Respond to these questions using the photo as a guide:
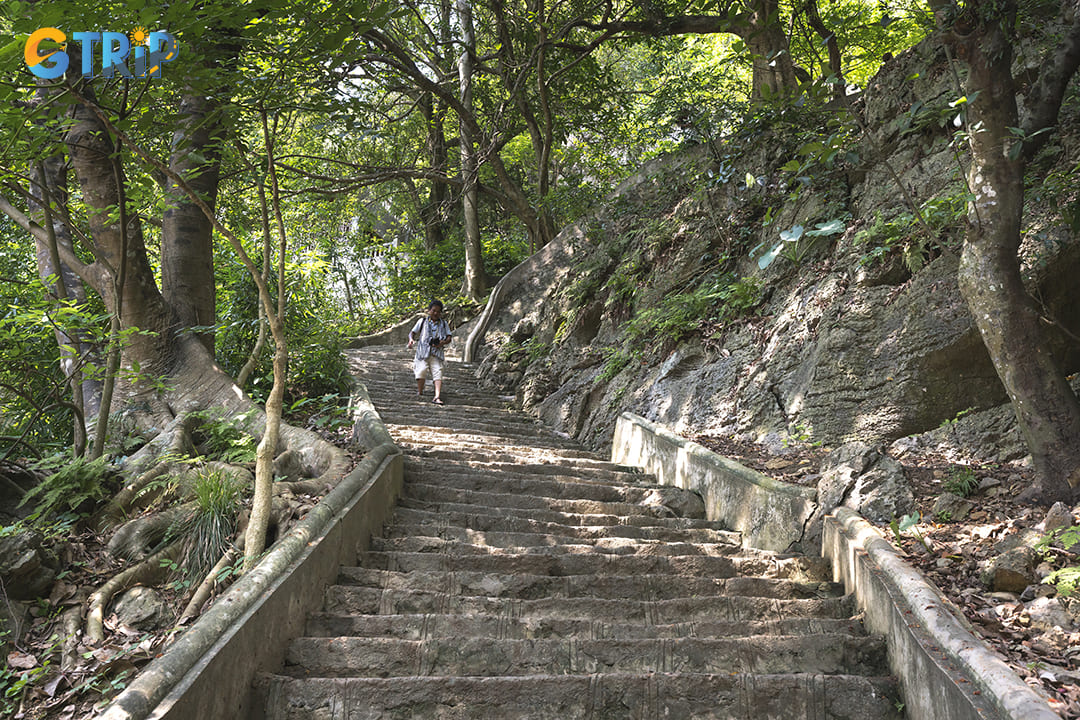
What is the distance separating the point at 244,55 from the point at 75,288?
3.32 m

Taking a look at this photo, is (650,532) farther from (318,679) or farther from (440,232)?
(440,232)

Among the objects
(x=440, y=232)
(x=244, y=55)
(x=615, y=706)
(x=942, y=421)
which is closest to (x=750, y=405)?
(x=942, y=421)

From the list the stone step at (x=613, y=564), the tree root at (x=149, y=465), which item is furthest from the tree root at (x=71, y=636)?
the stone step at (x=613, y=564)

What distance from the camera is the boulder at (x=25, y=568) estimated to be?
4353 mm

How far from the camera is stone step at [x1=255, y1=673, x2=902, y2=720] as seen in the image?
3.16 m

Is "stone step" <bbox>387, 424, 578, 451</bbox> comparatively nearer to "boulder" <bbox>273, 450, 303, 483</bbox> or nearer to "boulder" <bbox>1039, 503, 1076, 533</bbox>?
"boulder" <bbox>273, 450, 303, 483</bbox>

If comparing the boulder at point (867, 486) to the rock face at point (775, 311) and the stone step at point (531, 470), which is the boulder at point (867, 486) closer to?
the rock face at point (775, 311)

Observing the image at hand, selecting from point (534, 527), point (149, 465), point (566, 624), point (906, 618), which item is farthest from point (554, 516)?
point (149, 465)

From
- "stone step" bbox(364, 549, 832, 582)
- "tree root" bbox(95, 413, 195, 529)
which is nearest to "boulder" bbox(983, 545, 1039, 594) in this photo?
"stone step" bbox(364, 549, 832, 582)

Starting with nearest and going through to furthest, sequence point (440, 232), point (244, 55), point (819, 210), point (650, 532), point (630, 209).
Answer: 1. point (650, 532)
2. point (244, 55)
3. point (819, 210)
4. point (630, 209)
5. point (440, 232)

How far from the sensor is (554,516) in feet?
18.8

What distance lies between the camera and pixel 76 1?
3689 millimetres

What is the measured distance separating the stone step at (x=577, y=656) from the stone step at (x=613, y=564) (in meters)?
1.01

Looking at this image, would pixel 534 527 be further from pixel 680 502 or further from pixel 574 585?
pixel 680 502
